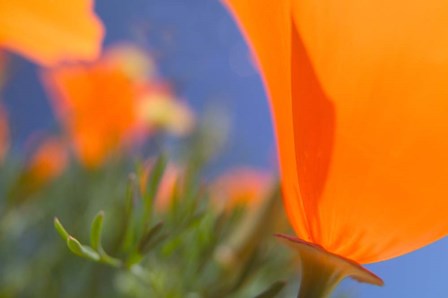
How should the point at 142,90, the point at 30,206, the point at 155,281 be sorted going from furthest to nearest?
the point at 142,90
the point at 30,206
the point at 155,281

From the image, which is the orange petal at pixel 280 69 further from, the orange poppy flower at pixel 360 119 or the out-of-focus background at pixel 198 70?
the out-of-focus background at pixel 198 70

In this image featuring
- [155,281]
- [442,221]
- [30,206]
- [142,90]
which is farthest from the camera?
[142,90]

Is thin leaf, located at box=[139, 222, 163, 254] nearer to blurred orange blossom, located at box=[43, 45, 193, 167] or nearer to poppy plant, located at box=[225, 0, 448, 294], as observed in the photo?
poppy plant, located at box=[225, 0, 448, 294]

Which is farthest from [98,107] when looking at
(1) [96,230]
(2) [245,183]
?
(1) [96,230]

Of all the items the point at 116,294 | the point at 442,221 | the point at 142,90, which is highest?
the point at 442,221

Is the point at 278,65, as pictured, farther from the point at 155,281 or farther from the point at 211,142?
the point at 211,142

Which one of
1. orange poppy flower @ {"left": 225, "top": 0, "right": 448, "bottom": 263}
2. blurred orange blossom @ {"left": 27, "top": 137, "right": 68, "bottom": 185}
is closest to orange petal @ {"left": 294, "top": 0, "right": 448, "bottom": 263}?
orange poppy flower @ {"left": 225, "top": 0, "right": 448, "bottom": 263}

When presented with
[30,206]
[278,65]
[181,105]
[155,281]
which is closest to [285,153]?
[278,65]
